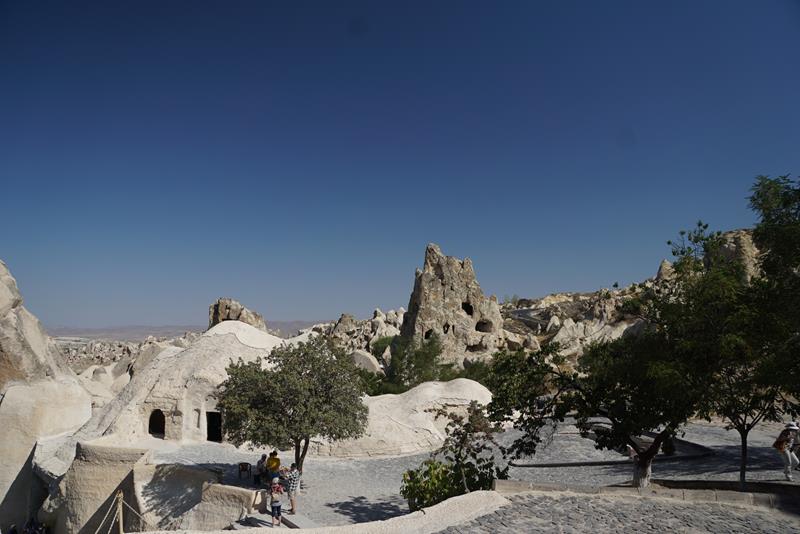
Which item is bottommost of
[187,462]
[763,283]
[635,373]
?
[187,462]

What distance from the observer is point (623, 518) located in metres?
9.99

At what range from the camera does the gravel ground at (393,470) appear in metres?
14.3

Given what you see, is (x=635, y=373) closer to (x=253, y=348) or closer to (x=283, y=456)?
(x=283, y=456)

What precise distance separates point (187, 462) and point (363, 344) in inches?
1217

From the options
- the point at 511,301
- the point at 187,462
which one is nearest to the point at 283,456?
the point at 187,462

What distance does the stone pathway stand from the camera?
31.2 ft

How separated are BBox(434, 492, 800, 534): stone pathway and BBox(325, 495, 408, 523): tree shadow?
399cm

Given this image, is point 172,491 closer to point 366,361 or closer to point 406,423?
point 406,423

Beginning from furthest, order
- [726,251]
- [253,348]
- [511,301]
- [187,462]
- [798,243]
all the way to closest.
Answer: [511,301], [726,251], [253,348], [187,462], [798,243]

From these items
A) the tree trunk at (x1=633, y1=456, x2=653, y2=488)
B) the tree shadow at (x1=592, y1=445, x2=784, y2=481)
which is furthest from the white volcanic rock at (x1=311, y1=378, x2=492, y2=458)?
the tree trunk at (x1=633, y1=456, x2=653, y2=488)

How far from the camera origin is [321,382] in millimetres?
15609

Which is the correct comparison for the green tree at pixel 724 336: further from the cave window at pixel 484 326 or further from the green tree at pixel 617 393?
the cave window at pixel 484 326

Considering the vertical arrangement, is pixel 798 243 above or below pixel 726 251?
below

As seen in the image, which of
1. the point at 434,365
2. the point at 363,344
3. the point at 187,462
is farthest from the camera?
the point at 363,344
